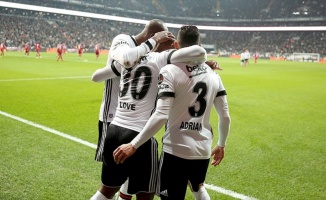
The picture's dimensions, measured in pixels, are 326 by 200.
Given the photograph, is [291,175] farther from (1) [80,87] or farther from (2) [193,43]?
(1) [80,87]

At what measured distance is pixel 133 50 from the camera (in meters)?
2.60

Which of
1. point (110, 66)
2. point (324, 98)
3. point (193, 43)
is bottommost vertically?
point (324, 98)

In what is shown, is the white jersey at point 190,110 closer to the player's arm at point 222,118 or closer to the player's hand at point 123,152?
the player's arm at point 222,118

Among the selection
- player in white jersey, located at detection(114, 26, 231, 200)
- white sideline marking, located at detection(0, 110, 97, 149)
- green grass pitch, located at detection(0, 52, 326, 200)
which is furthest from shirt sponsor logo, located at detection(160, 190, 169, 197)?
white sideline marking, located at detection(0, 110, 97, 149)

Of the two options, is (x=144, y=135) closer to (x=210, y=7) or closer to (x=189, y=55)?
(x=189, y=55)

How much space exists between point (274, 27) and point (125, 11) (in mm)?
32426

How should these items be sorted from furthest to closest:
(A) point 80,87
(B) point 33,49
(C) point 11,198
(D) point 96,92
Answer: (B) point 33,49 < (A) point 80,87 < (D) point 96,92 < (C) point 11,198

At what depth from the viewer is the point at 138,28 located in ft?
243

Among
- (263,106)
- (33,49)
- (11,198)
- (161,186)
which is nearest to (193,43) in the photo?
(161,186)

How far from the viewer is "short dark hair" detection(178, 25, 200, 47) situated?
2.72 meters

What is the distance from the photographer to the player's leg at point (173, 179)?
274cm

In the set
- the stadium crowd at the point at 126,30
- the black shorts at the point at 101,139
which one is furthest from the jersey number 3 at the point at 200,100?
the stadium crowd at the point at 126,30

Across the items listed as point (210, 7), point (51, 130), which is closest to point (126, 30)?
point (210, 7)

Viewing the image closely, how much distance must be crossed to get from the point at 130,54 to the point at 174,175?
1064 mm
